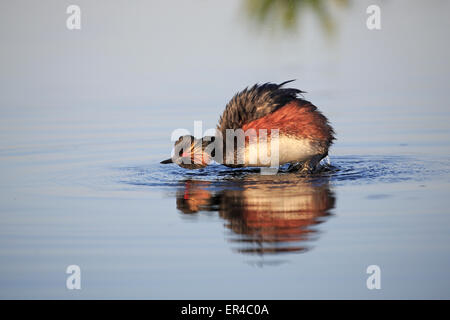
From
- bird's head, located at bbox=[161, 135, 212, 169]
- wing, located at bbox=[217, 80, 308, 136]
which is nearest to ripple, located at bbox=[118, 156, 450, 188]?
bird's head, located at bbox=[161, 135, 212, 169]

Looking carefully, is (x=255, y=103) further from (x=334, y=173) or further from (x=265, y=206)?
(x=265, y=206)

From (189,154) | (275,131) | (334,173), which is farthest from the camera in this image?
(189,154)

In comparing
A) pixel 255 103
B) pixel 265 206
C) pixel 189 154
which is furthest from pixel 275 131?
pixel 265 206

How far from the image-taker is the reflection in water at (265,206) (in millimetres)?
6785

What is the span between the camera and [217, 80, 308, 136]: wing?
31.5ft

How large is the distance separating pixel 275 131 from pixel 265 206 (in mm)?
1963

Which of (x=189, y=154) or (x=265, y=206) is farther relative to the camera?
(x=189, y=154)

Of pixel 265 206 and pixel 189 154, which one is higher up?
pixel 189 154

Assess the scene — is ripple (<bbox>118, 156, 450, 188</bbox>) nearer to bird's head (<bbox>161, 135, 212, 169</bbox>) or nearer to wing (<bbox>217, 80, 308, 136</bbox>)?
bird's head (<bbox>161, 135, 212, 169</bbox>)

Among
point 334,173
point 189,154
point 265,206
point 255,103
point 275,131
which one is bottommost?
point 265,206

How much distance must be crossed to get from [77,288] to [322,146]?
441 centimetres

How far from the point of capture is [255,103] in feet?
31.7

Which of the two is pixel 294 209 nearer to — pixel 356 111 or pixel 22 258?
pixel 22 258

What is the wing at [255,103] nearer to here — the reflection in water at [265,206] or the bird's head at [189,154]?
the bird's head at [189,154]
